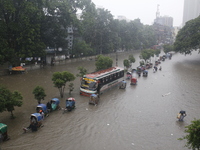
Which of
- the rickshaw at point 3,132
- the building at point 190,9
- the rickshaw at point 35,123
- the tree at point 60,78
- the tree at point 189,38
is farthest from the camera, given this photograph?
the building at point 190,9

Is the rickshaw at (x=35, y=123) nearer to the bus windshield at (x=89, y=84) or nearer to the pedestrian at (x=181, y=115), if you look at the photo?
the bus windshield at (x=89, y=84)

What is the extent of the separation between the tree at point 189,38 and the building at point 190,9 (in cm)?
13218

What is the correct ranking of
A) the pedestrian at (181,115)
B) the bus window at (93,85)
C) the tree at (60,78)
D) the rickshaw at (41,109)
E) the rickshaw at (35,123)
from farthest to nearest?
the bus window at (93,85) → the tree at (60,78) → the pedestrian at (181,115) → the rickshaw at (41,109) → the rickshaw at (35,123)

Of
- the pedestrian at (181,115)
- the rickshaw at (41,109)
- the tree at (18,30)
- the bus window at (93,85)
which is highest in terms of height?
the tree at (18,30)

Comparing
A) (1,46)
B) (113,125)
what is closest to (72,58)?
(1,46)

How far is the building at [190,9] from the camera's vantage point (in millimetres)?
160875

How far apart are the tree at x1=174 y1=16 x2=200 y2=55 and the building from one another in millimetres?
132175

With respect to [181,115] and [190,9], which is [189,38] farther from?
[190,9]

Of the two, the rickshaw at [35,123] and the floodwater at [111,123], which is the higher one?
the rickshaw at [35,123]

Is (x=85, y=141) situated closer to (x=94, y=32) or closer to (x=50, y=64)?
(x=50, y=64)

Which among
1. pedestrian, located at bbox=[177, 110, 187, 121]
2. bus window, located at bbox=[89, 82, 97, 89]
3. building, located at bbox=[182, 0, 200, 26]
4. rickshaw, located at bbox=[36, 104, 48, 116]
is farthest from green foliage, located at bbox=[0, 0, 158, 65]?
building, located at bbox=[182, 0, 200, 26]

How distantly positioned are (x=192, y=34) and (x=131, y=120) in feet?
134

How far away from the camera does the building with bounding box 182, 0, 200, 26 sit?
528 ft

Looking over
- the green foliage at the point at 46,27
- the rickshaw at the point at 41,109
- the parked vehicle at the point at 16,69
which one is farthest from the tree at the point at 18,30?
the rickshaw at the point at 41,109
